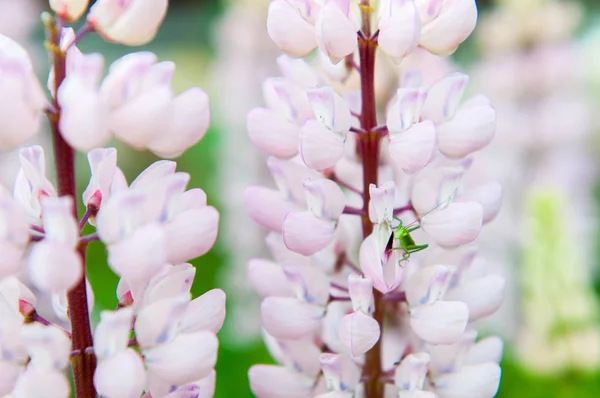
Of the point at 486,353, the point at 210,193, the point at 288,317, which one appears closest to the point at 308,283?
the point at 288,317

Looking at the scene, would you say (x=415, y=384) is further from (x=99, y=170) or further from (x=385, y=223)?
(x=99, y=170)

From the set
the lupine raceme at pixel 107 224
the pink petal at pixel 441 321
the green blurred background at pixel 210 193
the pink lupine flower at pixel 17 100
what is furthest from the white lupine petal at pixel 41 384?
the green blurred background at pixel 210 193

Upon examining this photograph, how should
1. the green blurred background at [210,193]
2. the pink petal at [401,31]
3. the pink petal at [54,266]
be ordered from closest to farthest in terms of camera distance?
the pink petal at [54,266]
the pink petal at [401,31]
the green blurred background at [210,193]

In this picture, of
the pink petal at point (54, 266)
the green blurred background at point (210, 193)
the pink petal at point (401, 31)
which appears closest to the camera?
the pink petal at point (54, 266)

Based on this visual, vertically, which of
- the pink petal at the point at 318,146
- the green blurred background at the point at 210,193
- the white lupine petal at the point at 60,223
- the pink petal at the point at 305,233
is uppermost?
the pink petal at the point at 318,146

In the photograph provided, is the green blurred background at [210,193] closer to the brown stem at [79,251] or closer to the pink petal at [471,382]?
the pink petal at [471,382]

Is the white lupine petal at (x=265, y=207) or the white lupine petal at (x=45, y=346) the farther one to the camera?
the white lupine petal at (x=265, y=207)

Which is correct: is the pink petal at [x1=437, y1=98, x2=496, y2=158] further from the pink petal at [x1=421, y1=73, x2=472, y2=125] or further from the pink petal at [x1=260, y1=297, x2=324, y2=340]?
the pink petal at [x1=260, y1=297, x2=324, y2=340]
